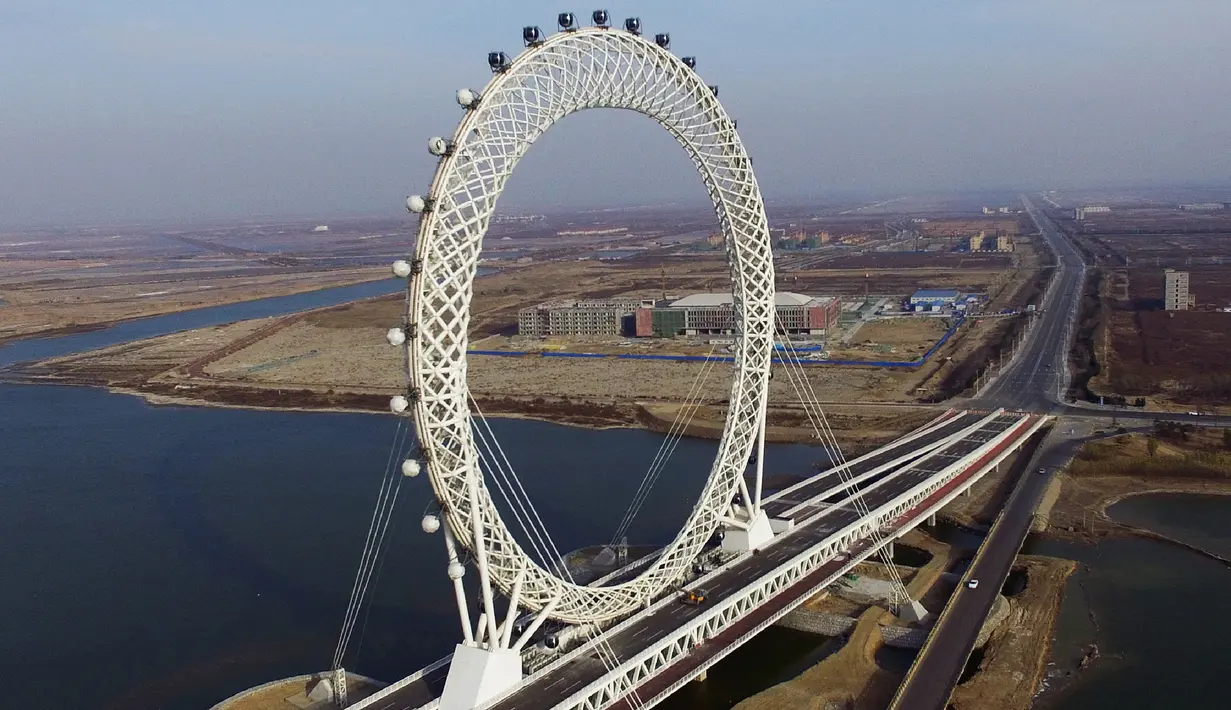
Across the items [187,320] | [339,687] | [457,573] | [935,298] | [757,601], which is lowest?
[339,687]

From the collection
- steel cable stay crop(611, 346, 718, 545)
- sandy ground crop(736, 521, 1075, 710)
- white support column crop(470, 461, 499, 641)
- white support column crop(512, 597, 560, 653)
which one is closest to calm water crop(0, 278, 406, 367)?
steel cable stay crop(611, 346, 718, 545)

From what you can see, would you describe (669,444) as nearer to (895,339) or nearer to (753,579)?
(753,579)

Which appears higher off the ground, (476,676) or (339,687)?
(476,676)

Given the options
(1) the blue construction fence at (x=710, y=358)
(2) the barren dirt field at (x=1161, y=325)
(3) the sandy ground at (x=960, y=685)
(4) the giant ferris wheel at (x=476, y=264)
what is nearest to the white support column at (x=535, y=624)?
(4) the giant ferris wheel at (x=476, y=264)

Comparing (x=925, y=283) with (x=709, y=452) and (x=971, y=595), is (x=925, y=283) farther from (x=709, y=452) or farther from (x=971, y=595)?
(x=971, y=595)

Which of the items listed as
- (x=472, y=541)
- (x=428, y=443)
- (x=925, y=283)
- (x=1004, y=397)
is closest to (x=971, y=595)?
(x=472, y=541)

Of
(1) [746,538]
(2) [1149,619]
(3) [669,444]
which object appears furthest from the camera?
(3) [669,444]

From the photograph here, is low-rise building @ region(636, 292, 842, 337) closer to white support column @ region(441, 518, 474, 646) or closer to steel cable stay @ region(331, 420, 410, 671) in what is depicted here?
steel cable stay @ region(331, 420, 410, 671)

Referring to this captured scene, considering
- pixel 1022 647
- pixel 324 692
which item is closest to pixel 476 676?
pixel 324 692
